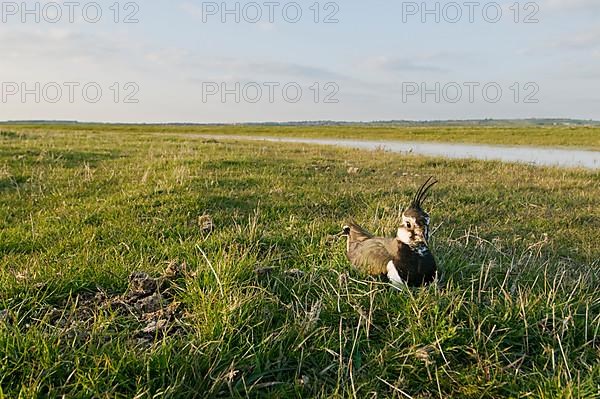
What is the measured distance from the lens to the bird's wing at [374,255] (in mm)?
4066

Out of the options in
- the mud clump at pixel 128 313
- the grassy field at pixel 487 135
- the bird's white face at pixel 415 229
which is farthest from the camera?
the grassy field at pixel 487 135

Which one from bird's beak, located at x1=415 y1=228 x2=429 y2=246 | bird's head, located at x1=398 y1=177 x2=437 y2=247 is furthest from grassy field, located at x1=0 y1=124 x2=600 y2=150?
bird's beak, located at x1=415 y1=228 x2=429 y2=246

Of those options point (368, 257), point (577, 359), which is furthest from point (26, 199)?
point (577, 359)

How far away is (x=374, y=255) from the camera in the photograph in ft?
13.7

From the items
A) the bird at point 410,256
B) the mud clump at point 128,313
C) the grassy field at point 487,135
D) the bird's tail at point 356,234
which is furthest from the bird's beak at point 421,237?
the grassy field at point 487,135

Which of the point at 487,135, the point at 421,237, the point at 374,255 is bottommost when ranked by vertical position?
the point at 374,255

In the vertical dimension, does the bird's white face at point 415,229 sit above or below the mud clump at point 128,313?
above

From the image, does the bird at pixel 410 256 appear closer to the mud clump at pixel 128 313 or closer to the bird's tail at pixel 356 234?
the bird's tail at pixel 356 234

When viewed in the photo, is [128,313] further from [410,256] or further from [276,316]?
[410,256]

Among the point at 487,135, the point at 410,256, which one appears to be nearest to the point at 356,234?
the point at 410,256

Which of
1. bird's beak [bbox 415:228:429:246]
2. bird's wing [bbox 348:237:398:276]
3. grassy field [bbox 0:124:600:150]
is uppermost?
grassy field [bbox 0:124:600:150]

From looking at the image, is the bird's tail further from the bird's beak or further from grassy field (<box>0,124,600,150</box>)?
grassy field (<box>0,124,600,150</box>)

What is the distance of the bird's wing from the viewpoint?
4.07 metres

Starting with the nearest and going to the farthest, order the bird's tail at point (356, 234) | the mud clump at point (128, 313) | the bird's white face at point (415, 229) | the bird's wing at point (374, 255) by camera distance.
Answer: the mud clump at point (128, 313) < the bird's white face at point (415, 229) < the bird's wing at point (374, 255) < the bird's tail at point (356, 234)
